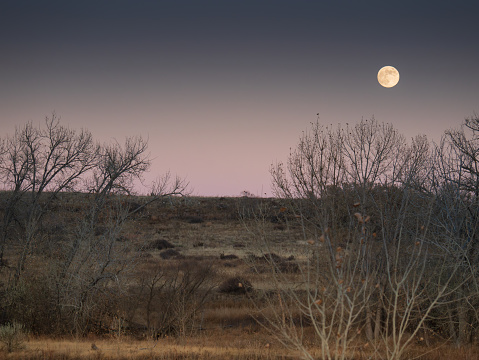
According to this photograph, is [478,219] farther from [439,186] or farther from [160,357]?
[160,357]

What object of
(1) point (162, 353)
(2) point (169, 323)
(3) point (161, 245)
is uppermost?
(3) point (161, 245)

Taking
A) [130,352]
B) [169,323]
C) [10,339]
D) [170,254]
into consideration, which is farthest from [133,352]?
[170,254]

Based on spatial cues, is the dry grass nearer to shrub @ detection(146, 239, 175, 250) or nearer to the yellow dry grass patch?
the yellow dry grass patch

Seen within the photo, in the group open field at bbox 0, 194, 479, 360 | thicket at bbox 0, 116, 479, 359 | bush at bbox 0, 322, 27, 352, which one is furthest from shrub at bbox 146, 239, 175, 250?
bush at bbox 0, 322, 27, 352

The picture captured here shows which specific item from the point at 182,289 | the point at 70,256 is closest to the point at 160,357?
the point at 182,289

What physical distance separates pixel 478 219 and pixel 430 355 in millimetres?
3885

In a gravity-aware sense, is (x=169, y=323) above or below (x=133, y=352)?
below

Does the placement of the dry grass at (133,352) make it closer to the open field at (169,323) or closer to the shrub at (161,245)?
the open field at (169,323)

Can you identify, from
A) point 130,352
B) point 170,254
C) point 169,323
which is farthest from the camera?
point 170,254

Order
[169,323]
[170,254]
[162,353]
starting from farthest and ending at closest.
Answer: [170,254] < [169,323] < [162,353]

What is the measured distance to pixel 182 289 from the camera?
587 inches

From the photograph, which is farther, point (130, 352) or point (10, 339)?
point (130, 352)

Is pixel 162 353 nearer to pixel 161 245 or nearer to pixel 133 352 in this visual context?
pixel 133 352

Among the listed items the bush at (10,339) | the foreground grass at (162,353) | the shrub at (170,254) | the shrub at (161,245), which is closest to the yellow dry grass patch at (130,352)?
the foreground grass at (162,353)
